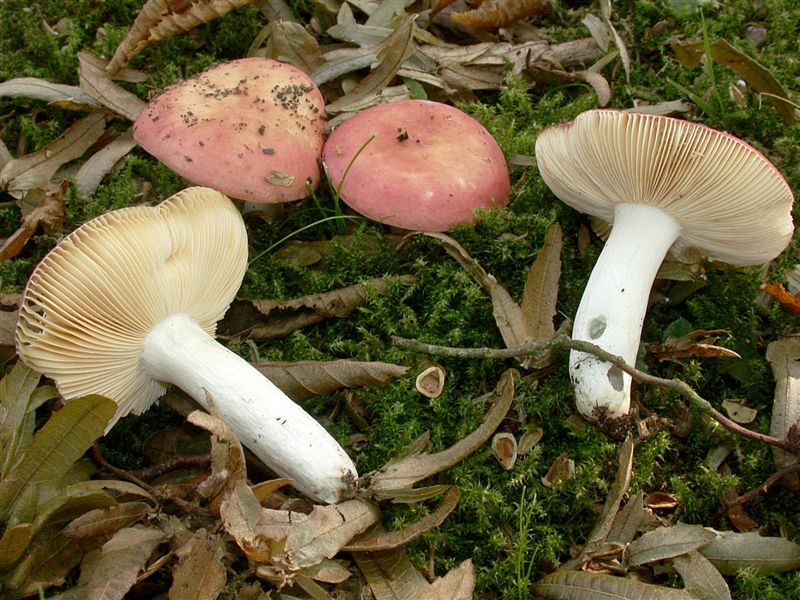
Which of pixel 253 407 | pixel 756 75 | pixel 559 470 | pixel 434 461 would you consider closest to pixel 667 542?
pixel 559 470

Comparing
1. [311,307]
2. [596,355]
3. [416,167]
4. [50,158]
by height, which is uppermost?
[416,167]

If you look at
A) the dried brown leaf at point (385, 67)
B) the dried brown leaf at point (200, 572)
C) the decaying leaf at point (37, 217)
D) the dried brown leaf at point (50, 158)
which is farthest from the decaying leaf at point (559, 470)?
→ the dried brown leaf at point (50, 158)

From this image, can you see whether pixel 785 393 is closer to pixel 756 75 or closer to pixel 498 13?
pixel 756 75

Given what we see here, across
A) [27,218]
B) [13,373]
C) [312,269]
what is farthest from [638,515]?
[27,218]

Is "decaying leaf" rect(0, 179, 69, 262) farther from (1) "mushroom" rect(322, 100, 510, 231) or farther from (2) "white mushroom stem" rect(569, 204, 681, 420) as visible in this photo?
(2) "white mushroom stem" rect(569, 204, 681, 420)

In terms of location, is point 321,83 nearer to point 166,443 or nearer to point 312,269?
point 312,269

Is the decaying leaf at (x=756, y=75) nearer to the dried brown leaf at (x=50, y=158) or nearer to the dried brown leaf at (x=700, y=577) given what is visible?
the dried brown leaf at (x=700, y=577)
